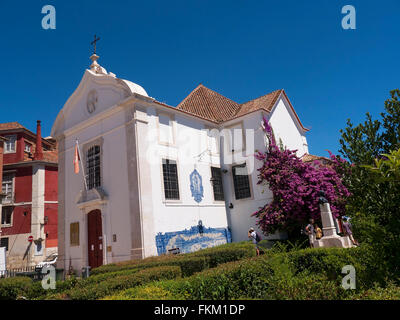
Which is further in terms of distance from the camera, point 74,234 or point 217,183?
point 217,183

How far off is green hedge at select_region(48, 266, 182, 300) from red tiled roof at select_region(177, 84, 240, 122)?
1291 cm

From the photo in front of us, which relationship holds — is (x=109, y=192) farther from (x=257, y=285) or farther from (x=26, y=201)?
(x=26, y=201)

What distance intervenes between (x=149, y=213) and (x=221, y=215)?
577 cm

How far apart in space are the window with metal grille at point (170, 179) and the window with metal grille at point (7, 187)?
20800 millimetres

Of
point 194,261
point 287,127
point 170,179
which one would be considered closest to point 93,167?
point 170,179

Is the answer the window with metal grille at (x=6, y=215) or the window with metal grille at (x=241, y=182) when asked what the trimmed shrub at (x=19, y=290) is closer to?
the window with metal grille at (x=241, y=182)

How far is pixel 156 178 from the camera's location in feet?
49.4

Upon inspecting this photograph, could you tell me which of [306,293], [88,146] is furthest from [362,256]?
[88,146]

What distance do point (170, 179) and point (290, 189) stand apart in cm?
631

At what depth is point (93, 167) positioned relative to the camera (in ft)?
55.9

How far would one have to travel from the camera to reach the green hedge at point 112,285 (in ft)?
19.6

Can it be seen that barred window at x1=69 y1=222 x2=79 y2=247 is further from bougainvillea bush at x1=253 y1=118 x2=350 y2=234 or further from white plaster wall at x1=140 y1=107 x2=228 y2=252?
bougainvillea bush at x1=253 y1=118 x2=350 y2=234

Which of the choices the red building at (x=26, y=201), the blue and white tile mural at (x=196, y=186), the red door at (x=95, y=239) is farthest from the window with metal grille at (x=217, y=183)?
the red building at (x=26, y=201)
